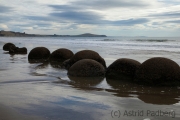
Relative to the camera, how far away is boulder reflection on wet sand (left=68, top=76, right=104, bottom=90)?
8031 mm

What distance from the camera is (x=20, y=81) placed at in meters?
8.67

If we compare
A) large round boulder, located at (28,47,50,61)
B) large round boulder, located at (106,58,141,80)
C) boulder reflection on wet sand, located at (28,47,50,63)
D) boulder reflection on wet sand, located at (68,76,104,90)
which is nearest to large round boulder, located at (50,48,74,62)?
boulder reflection on wet sand, located at (28,47,50,63)

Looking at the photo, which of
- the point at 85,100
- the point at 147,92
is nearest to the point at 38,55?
the point at 147,92

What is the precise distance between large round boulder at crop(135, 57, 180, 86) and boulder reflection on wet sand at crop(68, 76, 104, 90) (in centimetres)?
173

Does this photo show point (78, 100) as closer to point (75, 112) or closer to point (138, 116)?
point (75, 112)

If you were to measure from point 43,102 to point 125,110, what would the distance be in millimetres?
1999

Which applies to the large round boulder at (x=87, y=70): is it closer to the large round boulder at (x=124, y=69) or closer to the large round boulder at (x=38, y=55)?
the large round boulder at (x=124, y=69)

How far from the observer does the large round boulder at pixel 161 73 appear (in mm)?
8070

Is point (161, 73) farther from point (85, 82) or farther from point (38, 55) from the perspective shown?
point (38, 55)

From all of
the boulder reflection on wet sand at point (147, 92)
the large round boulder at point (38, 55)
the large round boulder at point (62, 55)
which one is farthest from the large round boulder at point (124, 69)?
the large round boulder at point (38, 55)

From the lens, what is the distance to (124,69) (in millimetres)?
9352

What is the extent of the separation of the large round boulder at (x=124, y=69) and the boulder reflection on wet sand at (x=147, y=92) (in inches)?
21.2

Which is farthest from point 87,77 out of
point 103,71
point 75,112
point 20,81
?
point 75,112

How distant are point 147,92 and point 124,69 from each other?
7.15ft
